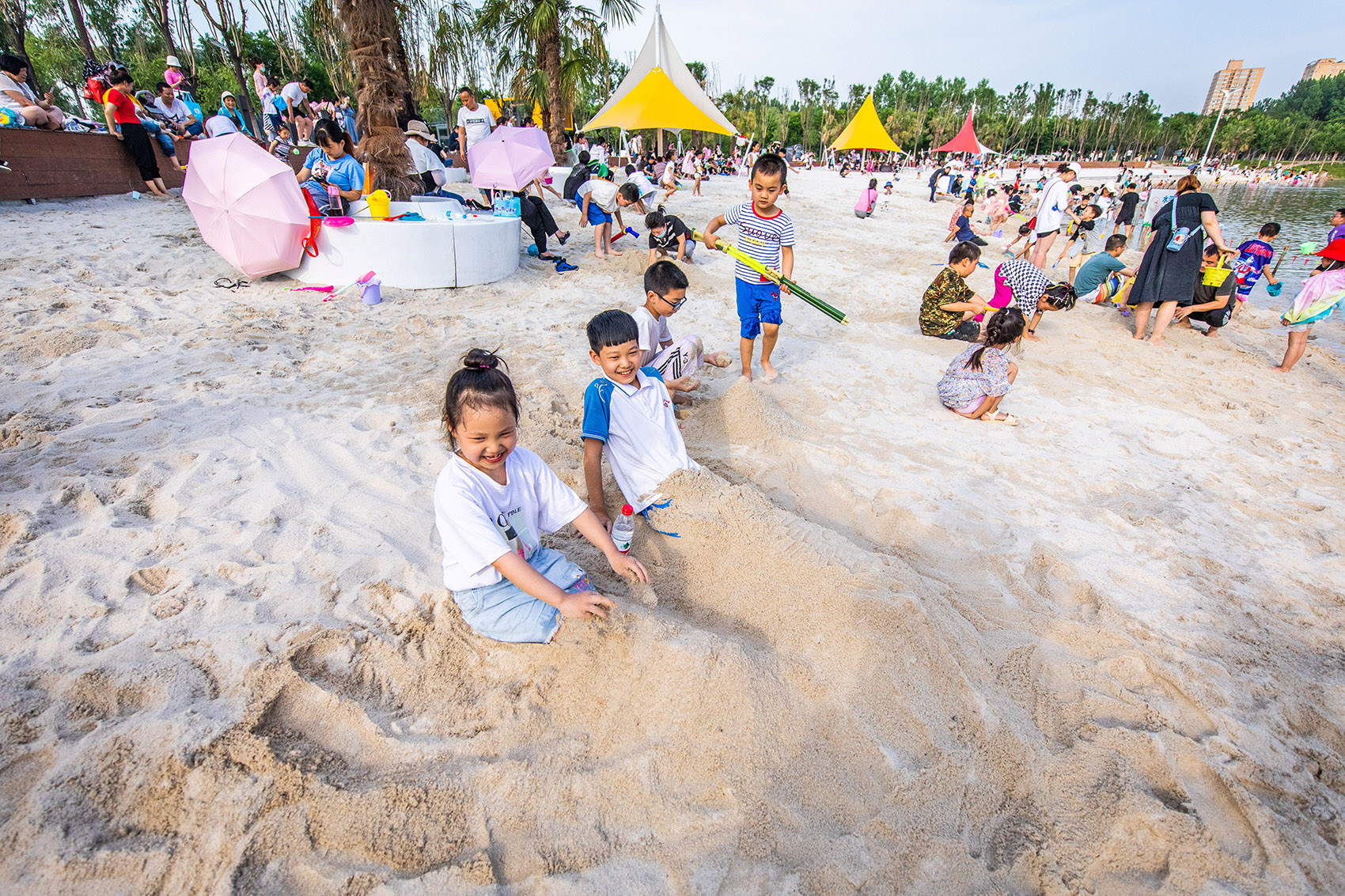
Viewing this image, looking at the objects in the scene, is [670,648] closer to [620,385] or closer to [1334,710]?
[620,385]

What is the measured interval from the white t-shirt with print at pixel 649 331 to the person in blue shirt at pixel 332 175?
14.8ft

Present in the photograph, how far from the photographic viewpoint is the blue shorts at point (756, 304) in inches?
171

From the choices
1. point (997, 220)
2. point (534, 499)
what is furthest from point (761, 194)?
point (997, 220)

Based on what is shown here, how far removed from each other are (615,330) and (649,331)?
1262 millimetres

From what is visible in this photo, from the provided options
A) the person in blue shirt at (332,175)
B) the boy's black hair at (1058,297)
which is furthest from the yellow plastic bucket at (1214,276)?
the person in blue shirt at (332,175)

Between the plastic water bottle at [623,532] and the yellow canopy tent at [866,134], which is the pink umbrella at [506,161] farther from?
the yellow canopy tent at [866,134]

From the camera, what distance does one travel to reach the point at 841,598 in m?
2.06

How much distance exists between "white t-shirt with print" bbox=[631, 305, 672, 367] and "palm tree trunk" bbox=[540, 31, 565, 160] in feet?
39.0

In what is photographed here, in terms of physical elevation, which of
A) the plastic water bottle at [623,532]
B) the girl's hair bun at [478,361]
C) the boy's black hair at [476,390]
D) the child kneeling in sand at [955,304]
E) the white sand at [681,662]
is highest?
the girl's hair bun at [478,361]

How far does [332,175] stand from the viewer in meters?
6.16

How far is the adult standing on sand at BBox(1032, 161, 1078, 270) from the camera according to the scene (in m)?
8.71

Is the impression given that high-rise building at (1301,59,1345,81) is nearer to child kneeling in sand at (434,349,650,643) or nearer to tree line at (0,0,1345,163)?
tree line at (0,0,1345,163)

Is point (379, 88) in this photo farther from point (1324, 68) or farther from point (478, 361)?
point (1324, 68)

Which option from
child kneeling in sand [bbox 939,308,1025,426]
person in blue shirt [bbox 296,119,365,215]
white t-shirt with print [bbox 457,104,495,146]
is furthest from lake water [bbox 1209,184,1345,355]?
white t-shirt with print [bbox 457,104,495,146]
